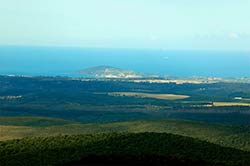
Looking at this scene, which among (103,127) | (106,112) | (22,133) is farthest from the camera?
(106,112)


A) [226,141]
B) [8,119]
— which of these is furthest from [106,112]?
[226,141]

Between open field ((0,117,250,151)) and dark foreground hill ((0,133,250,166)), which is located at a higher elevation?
dark foreground hill ((0,133,250,166))

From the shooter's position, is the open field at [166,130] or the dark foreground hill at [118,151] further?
the open field at [166,130]

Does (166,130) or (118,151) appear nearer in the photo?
(118,151)

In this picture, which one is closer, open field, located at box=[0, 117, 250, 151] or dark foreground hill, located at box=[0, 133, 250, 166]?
dark foreground hill, located at box=[0, 133, 250, 166]

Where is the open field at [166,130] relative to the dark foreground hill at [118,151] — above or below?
below

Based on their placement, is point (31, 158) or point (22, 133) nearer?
point (31, 158)

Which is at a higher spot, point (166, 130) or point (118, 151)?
point (118, 151)

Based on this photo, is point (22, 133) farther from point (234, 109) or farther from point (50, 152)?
point (234, 109)
